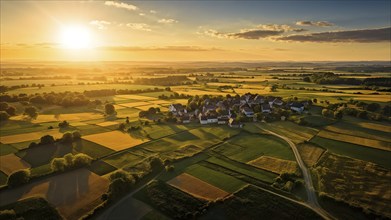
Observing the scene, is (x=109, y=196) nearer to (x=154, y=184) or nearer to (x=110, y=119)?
(x=154, y=184)

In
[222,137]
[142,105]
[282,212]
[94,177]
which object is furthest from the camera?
[142,105]

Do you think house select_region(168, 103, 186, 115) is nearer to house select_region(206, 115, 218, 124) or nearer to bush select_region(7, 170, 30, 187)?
house select_region(206, 115, 218, 124)

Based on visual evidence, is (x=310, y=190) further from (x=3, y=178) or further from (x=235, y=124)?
(x=3, y=178)

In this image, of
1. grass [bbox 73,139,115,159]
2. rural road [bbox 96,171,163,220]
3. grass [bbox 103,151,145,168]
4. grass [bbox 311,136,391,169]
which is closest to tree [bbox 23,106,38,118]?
grass [bbox 73,139,115,159]

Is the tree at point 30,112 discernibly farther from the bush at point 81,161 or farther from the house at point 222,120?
the house at point 222,120

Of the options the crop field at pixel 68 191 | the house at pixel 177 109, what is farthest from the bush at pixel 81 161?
the house at pixel 177 109

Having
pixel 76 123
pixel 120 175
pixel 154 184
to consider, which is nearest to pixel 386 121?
pixel 154 184
